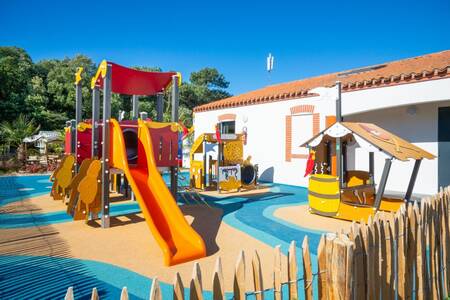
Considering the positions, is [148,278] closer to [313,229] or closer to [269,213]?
[313,229]

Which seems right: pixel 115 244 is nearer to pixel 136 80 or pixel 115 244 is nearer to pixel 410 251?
pixel 136 80

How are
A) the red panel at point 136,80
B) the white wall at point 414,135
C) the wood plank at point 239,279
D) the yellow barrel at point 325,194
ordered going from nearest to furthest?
the wood plank at point 239,279, the red panel at point 136,80, the yellow barrel at point 325,194, the white wall at point 414,135

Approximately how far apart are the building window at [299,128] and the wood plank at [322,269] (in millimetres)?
10495

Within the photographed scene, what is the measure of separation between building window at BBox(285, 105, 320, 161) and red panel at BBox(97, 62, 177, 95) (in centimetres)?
653

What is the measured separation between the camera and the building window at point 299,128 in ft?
41.2

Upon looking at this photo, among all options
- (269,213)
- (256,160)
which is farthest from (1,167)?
(269,213)

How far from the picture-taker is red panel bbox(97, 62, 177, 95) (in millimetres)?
7199

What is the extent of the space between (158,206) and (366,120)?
31.6 feet

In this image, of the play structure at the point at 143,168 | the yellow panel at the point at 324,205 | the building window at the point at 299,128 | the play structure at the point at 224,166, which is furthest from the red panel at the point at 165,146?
the building window at the point at 299,128

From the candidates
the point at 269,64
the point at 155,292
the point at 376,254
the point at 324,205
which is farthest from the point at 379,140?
the point at 269,64

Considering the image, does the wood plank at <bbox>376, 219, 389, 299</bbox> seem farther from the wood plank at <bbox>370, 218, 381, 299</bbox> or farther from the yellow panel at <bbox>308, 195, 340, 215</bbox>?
the yellow panel at <bbox>308, 195, 340, 215</bbox>

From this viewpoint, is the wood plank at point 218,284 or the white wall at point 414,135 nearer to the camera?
the wood plank at point 218,284

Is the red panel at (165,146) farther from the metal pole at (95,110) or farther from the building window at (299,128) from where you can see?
the building window at (299,128)

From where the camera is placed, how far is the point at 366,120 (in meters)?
12.1
